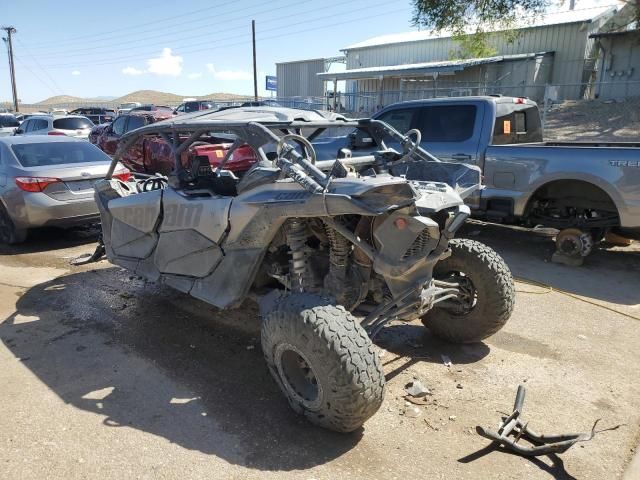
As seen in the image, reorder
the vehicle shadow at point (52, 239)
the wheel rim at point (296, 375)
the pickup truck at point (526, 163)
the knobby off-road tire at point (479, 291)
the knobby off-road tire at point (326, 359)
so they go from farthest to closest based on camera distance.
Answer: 1. the vehicle shadow at point (52, 239)
2. the pickup truck at point (526, 163)
3. the knobby off-road tire at point (479, 291)
4. the wheel rim at point (296, 375)
5. the knobby off-road tire at point (326, 359)

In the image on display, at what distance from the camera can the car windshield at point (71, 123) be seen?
671 inches

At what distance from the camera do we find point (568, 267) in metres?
6.59

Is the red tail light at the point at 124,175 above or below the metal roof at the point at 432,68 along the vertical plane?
below

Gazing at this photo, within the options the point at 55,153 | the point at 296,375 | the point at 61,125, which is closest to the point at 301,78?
the point at 61,125

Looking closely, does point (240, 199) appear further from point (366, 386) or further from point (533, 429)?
point (533, 429)

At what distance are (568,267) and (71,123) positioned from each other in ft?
53.6

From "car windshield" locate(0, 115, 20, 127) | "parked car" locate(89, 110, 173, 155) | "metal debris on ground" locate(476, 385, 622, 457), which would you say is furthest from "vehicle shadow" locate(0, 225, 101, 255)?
"car windshield" locate(0, 115, 20, 127)

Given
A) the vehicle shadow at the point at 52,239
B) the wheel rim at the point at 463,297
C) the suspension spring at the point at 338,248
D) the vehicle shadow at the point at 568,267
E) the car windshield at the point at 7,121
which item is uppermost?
the suspension spring at the point at 338,248

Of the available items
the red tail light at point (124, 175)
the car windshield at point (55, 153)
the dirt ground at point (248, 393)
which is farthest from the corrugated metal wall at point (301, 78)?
the dirt ground at point (248, 393)

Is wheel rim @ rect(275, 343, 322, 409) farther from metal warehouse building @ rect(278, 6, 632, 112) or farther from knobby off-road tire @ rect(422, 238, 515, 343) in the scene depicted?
metal warehouse building @ rect(278, 6, 632, 112)

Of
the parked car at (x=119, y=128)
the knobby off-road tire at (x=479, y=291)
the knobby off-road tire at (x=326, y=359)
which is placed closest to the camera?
the knobby off-road tire at (x=326, y=359)

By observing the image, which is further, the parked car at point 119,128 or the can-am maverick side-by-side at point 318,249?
the parked car at point 119,128

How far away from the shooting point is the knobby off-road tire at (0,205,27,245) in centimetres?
728

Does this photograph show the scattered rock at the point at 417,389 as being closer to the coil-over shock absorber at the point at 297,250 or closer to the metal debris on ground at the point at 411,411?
the metal debris on ground at the point at 411,411
